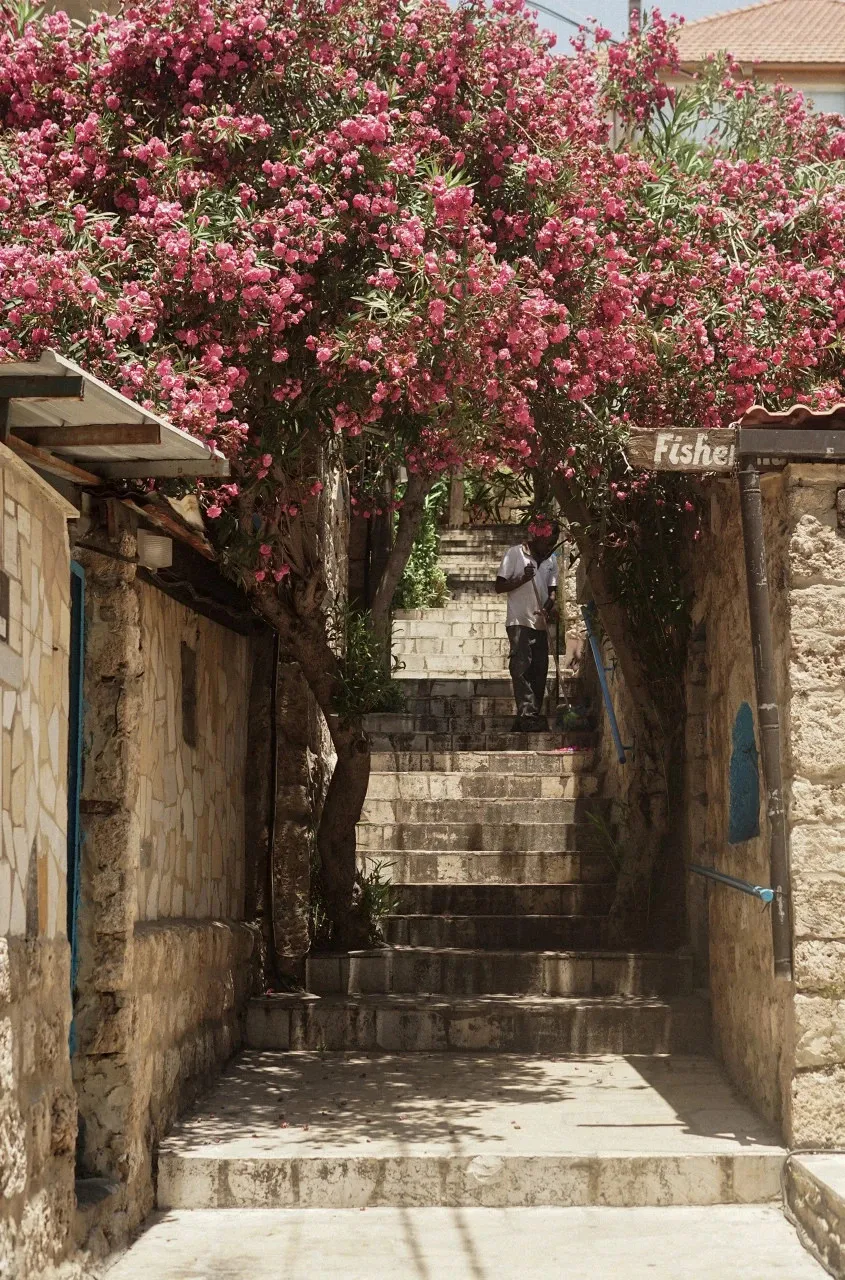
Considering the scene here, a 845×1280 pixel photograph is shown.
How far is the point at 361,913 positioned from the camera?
10.1m

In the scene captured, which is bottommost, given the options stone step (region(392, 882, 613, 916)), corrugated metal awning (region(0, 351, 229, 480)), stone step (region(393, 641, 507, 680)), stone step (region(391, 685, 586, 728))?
stone step (region(392, 882, 613, 916))

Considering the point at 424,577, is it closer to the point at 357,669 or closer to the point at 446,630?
the point at 446,630

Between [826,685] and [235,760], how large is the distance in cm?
419

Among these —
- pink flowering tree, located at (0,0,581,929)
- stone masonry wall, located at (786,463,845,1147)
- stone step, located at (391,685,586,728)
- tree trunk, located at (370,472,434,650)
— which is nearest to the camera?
stone masonry wall, located at (786,463,845,1147)

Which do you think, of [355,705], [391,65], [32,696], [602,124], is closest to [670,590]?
[355,705]

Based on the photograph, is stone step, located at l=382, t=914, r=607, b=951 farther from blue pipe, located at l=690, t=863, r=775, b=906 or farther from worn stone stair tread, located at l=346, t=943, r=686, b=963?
blue pipe, located at l=690, t=863, r=775, b=906

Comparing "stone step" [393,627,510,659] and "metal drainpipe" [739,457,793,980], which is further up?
"stone step" [393,627,510,659]

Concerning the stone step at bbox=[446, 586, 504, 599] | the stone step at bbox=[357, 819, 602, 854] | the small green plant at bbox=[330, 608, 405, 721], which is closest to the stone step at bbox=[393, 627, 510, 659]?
the stone step at bbox=[446, 586, 504, 599]

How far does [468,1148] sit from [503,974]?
2.77 metres

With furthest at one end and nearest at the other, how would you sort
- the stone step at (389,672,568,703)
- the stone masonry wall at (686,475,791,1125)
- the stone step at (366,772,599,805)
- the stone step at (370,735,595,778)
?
the stone step at (389,672,568,703) → the stone step at (370,735,595,778) → the stone step at (366,772,599,805) → the stone masonry wall at (686,475,791,1125)

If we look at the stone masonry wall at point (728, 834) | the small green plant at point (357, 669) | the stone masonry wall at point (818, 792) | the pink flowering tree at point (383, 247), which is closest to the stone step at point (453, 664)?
the small green plant at point (357, 669)

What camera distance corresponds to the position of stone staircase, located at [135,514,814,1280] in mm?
6770

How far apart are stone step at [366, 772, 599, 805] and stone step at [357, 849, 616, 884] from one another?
3.57ft

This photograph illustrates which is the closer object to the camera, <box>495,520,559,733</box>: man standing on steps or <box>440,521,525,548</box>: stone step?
<box>495,520,559,733</box>: man standing on steps
